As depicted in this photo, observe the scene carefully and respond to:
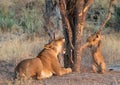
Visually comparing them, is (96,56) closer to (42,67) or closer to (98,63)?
(98,63)

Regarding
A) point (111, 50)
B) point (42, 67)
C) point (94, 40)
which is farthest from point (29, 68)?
point (111, 50)

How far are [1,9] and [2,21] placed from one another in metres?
3.97

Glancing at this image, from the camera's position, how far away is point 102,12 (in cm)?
2322

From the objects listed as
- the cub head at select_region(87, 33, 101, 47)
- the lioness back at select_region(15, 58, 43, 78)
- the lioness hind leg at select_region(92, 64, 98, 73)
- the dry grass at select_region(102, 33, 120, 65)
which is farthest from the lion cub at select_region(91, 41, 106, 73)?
the dry grass at select_region(102, 33, 120, 65)

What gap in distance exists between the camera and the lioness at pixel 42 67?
9.62 meters

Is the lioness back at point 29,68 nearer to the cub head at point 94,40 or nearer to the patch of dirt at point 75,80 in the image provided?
the patch of dirt at point 75,80

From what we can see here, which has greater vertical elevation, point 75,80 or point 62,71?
point 62,71

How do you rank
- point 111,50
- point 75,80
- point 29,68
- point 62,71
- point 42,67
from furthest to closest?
point 111,50, point 62,71, point 42,67, point 29,68, point 75,80

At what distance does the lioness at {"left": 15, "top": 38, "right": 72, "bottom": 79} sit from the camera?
31.6 feet

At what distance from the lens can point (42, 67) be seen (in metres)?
9.73

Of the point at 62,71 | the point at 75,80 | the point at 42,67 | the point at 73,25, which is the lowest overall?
the point at 75,80

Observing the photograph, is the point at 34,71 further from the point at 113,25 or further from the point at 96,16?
the point at 96,16

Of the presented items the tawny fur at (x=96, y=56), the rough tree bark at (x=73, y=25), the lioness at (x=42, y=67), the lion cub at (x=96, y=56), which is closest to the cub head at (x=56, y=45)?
the lioness at (x=42, y=67)

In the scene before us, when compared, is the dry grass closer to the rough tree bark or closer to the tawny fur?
the tawny fur
